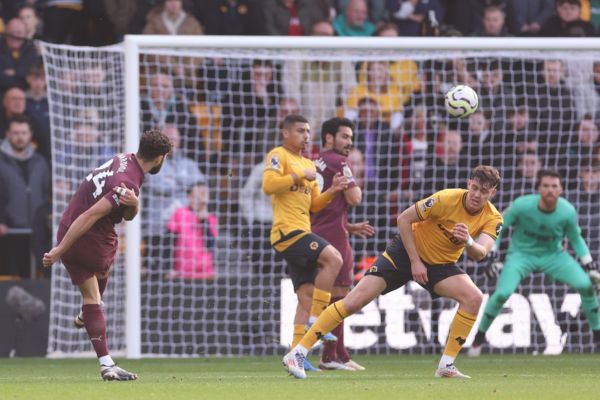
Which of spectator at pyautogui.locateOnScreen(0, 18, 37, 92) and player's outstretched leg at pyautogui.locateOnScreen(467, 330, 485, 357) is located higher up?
spectator at pyautogui.locateOnScreen(0, 18, 37, 92)

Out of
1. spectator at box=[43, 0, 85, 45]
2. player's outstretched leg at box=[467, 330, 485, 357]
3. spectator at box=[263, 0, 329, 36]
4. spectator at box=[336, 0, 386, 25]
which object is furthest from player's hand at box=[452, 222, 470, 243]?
spectator at box=[43, 0, 85, 45]

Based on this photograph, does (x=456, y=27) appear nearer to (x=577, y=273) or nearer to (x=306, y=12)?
(x=306, y=12)

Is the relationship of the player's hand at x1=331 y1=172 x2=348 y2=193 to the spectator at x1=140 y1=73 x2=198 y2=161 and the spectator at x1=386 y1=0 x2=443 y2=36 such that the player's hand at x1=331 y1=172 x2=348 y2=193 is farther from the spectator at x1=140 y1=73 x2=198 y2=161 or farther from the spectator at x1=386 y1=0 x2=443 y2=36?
the spectator at x1=386 y1=0 x2=443 y2=36

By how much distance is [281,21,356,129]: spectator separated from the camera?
1647cm

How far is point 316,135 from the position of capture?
1662cm

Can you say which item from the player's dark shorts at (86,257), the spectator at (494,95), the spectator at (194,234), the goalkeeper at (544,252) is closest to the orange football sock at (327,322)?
the player's dark shorts at (86,257)

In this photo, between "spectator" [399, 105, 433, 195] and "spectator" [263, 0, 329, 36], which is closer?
"spectator" [399, 105, 433, 195]

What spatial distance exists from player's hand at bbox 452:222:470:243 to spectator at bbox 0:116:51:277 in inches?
264

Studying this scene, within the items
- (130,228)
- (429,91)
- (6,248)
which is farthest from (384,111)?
(6,248)

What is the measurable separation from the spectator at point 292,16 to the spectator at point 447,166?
273 cm

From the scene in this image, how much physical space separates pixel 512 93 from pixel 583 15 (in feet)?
9.59

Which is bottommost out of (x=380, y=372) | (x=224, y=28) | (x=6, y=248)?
(x=380, y=372)

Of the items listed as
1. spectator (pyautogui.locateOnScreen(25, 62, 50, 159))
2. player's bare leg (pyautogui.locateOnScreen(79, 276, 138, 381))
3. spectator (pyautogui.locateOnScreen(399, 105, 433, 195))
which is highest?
spectator (pyautogui.locateOnScreen(25, 62, 50, 159))

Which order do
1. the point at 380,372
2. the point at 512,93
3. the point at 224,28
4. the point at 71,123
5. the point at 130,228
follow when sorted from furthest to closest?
the point at 224,28 < the point at 512,93 < the point at 71,123 < the point at 130,228 < the point at 380,372
